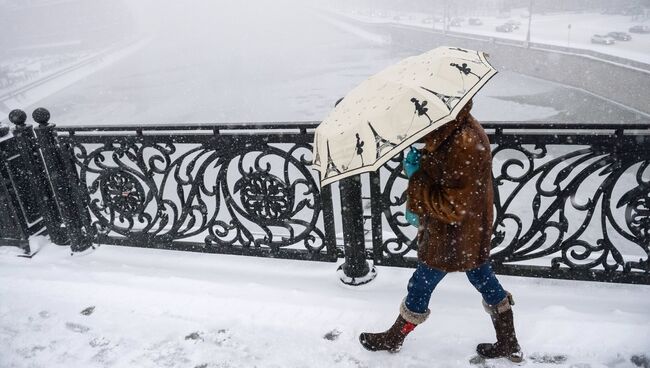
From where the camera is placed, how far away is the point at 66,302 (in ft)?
11.3

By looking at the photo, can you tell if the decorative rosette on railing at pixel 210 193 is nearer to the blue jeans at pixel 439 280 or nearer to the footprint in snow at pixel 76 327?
the footprint in snow at pixel 76 327

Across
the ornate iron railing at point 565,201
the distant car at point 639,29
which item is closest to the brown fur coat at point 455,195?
the ornate iron railing at point 565,201

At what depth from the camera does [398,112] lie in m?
1.65

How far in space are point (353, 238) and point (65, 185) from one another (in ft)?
9.11

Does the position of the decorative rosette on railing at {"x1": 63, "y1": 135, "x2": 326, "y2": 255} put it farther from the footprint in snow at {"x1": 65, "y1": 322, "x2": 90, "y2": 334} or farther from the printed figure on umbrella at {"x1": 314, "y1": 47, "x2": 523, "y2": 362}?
the printed figure on umbrella at {"x1": 314, "y1": 47, "x2": 523, "y2": 362}

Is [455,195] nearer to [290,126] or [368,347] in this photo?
[368,347]

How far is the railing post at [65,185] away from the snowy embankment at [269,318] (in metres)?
0.39

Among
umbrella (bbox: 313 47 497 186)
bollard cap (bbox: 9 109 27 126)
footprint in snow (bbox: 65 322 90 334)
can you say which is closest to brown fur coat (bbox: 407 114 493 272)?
umbrella (bbox: 313 47 497 186)

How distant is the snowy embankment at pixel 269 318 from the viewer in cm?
260

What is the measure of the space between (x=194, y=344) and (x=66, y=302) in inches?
53.7

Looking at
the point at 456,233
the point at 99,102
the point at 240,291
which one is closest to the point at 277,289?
the point at 240,291

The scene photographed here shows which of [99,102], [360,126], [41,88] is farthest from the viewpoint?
[41,88]

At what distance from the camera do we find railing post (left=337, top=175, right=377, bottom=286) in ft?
9.76

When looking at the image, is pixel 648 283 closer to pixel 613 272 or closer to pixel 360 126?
pixel 613 272
